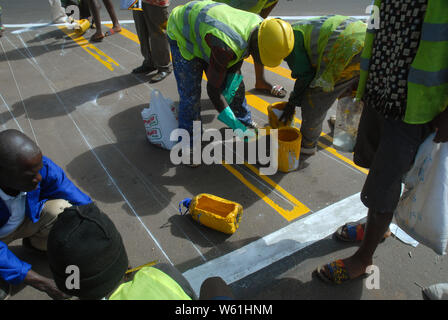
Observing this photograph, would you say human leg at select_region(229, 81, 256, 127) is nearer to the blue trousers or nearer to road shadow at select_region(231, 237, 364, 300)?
the blue trousers

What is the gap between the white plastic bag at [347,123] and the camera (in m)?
2.60

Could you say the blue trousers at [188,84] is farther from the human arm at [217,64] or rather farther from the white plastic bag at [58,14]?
the white plastic bag at [58,14]

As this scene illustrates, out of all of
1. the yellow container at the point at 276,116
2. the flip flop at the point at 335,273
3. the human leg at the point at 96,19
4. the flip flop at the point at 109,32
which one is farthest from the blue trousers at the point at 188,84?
the flip flop at the point at 109,32

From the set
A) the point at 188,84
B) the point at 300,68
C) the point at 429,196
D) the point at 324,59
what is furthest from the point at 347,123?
the point at 188,84

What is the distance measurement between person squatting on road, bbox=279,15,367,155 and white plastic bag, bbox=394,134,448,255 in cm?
118

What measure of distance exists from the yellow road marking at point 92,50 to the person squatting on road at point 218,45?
3.13 metres

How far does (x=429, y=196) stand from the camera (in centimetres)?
180

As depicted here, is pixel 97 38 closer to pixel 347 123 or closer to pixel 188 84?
pixel 188 84

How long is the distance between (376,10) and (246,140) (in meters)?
2.18

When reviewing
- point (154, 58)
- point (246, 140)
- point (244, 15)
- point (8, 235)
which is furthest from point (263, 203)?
point (154, 58)

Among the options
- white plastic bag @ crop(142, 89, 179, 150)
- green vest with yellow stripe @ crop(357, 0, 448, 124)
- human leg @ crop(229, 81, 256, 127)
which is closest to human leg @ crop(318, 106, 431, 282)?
green vest with yellow stripe @ crop(357, 0, 448, 124)

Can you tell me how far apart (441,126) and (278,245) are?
1476 millimetres

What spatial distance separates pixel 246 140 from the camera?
379 cm

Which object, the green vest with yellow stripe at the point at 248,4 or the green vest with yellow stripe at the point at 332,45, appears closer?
the green vest with yellow stripe at the point at 332,45
